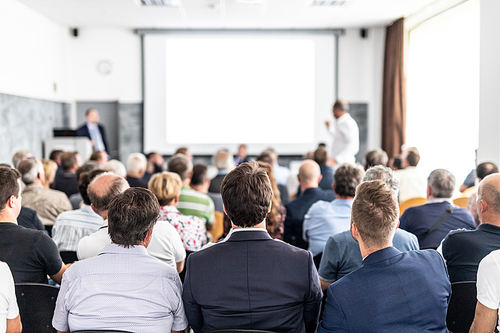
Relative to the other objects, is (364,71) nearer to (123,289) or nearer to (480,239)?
(480,239)

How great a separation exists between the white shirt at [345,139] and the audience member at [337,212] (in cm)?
383

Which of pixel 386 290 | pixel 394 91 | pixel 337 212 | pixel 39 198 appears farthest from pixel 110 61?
pixel 386 290

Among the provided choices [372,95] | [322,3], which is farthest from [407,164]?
[372,95]

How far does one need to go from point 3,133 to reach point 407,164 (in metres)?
5.53

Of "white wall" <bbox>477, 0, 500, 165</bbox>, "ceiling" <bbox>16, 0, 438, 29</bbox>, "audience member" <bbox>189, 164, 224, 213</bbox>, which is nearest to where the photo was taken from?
"audience member" <bbox>189, 164, 224, 213</bbox>

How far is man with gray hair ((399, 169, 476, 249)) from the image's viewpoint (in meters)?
2.68

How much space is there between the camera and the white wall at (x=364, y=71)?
8.70 meters

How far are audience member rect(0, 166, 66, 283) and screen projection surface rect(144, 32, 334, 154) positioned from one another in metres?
6.66

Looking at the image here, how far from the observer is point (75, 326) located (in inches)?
61.8

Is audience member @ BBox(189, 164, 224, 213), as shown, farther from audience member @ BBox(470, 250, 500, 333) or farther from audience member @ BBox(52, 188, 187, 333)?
audience member @ BBox(470, 250, 500, 333)

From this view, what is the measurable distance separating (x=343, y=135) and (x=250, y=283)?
17.8ft

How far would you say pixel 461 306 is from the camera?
190 cm

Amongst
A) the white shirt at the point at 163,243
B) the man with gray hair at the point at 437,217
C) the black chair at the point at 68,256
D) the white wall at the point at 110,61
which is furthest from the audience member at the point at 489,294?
the white wall at the point at 110,61

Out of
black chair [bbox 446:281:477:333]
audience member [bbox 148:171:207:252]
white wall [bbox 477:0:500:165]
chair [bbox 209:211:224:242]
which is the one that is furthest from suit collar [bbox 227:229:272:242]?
white wall [bbox 477:0:500:165]
